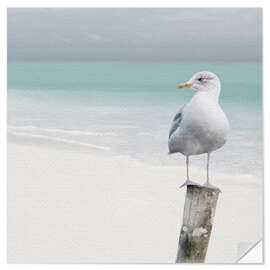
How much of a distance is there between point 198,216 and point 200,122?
0.52 meters

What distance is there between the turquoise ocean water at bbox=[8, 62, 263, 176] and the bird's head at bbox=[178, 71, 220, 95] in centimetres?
16

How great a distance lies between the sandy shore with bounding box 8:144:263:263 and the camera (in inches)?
124

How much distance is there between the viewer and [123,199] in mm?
3152

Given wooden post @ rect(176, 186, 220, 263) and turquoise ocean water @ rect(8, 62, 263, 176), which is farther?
turquoise ocean water @ rect(8, 62, 263, 176)

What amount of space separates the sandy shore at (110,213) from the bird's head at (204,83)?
1.70ft

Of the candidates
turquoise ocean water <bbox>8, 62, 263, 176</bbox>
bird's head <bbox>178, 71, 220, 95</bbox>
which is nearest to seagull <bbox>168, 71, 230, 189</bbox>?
bird's head <bbox>178, 71, 220, 95</bbox>

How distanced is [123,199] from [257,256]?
0.89 m

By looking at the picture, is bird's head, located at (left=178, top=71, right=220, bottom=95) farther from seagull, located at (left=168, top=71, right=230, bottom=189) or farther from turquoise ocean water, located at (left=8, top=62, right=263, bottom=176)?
turquoise ocean water, located at (left=8, top=62, right=263, bottom=176)

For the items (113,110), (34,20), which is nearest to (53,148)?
(113,110)

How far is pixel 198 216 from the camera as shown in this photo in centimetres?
268

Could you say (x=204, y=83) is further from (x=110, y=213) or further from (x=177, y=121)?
(x=110, y=213)

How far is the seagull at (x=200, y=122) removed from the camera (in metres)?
2.85
